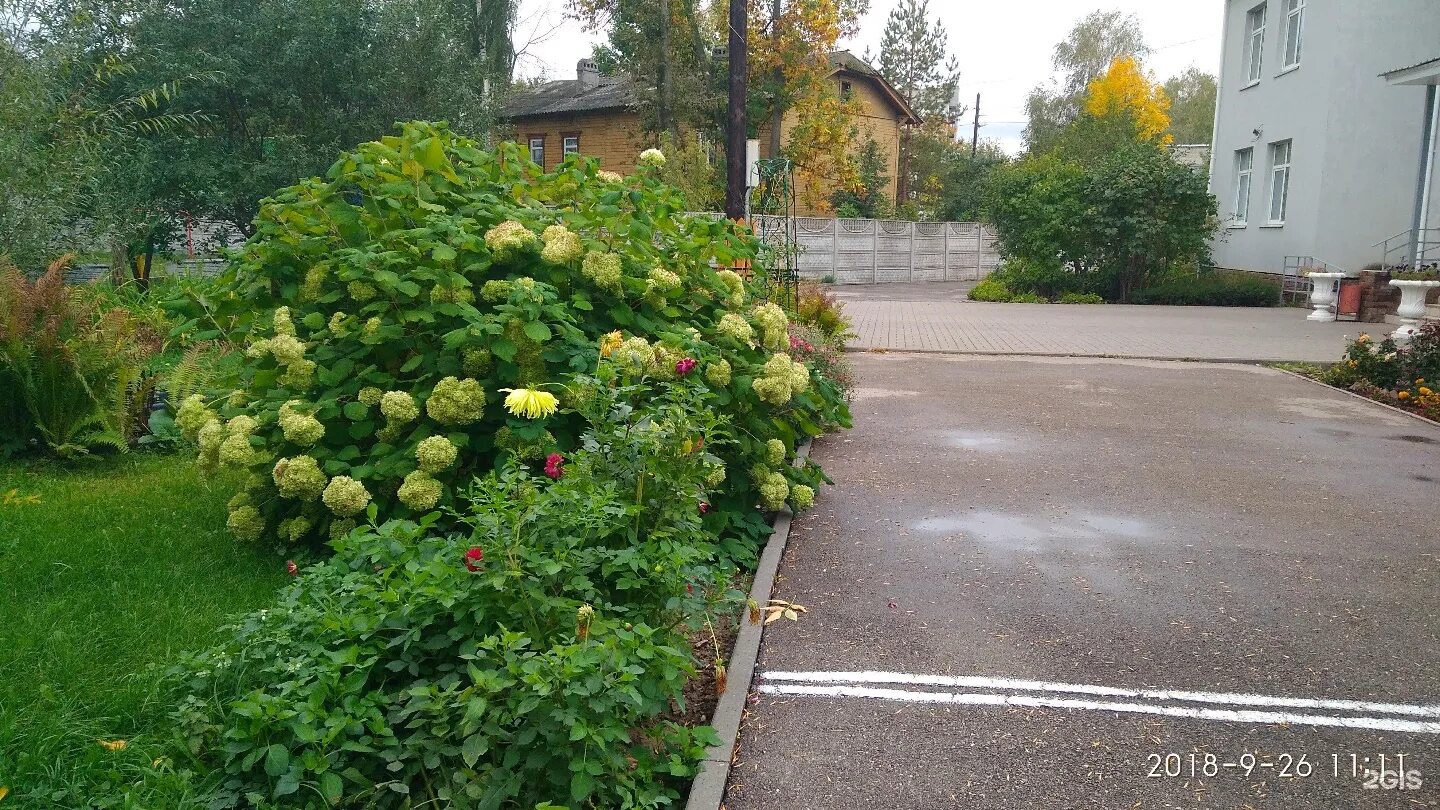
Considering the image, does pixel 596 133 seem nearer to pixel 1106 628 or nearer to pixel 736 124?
pixel 736 124

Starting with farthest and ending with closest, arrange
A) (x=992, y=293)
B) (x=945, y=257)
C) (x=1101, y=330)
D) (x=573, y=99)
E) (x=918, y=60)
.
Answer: (x=918, y=60) < (x=573, y=99) < (x=945, y=257) < (x=992, y=293) < (x=1101, y=330)

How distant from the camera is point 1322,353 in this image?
1388 cm

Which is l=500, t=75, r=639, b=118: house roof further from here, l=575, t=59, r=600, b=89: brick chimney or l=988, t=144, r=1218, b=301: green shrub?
l=988, t=144, r=1218, b=301: green shrub

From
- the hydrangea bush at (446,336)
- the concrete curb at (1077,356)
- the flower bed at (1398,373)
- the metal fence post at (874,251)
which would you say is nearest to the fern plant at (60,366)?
the hydrangea bush at (446,336)

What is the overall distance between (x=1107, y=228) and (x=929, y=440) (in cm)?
1704

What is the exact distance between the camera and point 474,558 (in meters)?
3.11

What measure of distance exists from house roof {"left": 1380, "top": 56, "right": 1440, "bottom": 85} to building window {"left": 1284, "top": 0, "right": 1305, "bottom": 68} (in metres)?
4.05

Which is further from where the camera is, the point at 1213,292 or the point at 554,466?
the point at 1213,292

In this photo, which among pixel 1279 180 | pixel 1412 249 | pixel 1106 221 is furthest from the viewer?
pixel 1106 221

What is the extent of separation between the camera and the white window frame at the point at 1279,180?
22.4 metres

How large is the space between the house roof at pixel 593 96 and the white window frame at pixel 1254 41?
13696 mm

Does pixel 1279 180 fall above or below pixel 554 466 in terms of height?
above

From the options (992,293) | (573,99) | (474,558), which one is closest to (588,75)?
(573,99)

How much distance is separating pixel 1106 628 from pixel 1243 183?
24.3 metres
